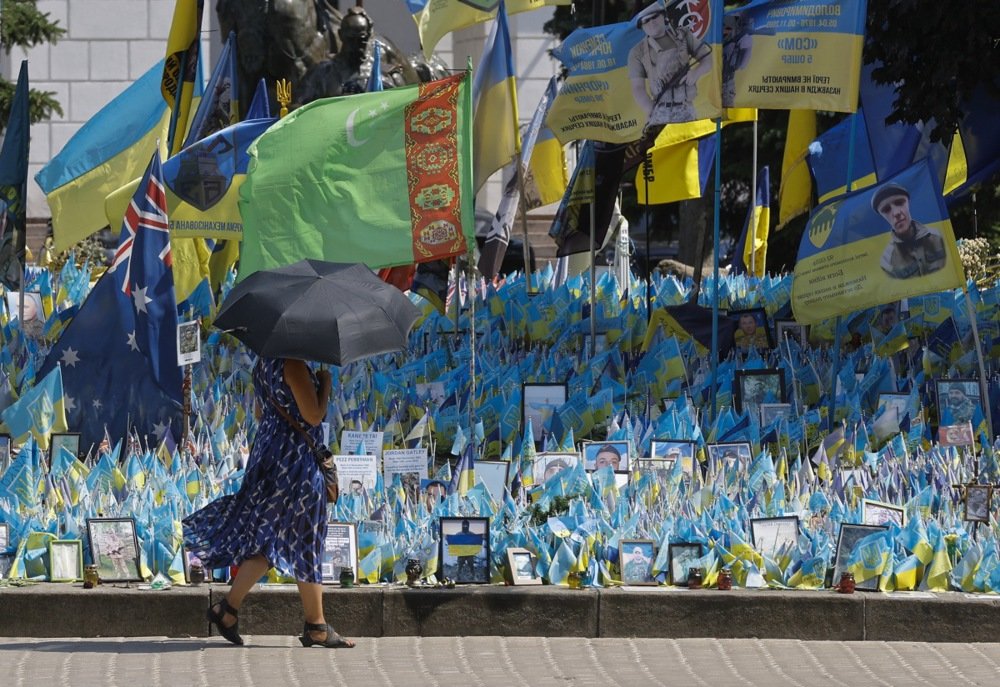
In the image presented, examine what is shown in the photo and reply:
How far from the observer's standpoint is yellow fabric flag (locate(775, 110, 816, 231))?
1484 cm

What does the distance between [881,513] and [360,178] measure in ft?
12.5

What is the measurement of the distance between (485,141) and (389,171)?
120 centimetres

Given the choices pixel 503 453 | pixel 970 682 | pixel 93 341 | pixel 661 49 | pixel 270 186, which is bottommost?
pixel 970 682

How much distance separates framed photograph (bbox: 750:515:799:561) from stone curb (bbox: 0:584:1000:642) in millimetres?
337

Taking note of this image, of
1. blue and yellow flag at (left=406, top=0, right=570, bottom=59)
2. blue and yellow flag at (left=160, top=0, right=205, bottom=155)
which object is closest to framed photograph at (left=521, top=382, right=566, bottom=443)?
blue and yellow flag at (left=406, top=0, right=570, bottom=59)

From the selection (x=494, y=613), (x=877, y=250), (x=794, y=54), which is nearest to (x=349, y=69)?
(x=794, y=54)

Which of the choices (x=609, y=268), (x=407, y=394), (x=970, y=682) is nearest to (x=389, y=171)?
(x=407, y=394)

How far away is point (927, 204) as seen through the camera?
10188mm

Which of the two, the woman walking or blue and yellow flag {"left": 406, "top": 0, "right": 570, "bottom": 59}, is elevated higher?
blue and yellow flag {"left": 406, "top": 0, "right": 570, "bottom": 59}

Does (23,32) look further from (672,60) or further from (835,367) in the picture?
(835,367)

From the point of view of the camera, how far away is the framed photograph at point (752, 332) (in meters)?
13.1

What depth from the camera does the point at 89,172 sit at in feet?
47.6

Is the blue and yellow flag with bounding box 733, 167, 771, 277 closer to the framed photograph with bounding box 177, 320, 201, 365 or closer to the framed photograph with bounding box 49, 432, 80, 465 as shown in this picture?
the framed photograph with bounding box 177, 320, 201, 365

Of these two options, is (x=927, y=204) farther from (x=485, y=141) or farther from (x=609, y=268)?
(x=609, y=268)
